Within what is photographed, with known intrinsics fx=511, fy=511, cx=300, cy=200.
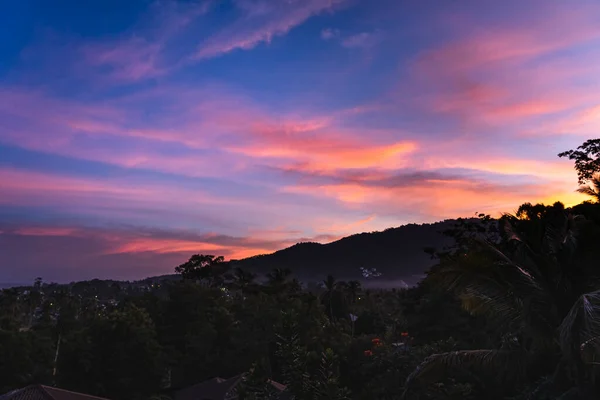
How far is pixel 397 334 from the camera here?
46.6 meters

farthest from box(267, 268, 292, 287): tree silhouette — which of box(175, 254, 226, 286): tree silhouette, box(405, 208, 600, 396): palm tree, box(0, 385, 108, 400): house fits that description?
box(405, 208, 600, 396): palm tree

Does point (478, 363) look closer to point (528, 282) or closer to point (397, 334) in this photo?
point (528, 282)

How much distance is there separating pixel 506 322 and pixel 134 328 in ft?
128

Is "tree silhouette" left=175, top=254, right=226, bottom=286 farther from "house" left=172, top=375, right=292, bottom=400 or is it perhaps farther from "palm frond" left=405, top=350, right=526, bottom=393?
"palm frond" left=405, top=350, right=526, bottom=393

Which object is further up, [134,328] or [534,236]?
[534,236]

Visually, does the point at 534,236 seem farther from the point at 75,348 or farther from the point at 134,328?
the point at 75,348

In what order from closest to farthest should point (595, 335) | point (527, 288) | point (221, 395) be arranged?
point (595, 335) → point (527, 288) → point (221, 395)

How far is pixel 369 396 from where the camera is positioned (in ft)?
96.0

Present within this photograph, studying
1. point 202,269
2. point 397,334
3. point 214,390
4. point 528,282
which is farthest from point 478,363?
point 202,269

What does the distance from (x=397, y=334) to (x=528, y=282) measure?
35479 millimetres

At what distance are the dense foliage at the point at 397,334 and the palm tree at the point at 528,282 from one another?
31 mm

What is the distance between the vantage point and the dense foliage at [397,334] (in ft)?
41.5

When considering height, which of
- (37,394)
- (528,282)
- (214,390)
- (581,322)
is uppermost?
(528,282)

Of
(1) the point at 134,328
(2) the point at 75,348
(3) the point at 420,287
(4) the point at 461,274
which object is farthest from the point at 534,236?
(2) the point at 75,348
